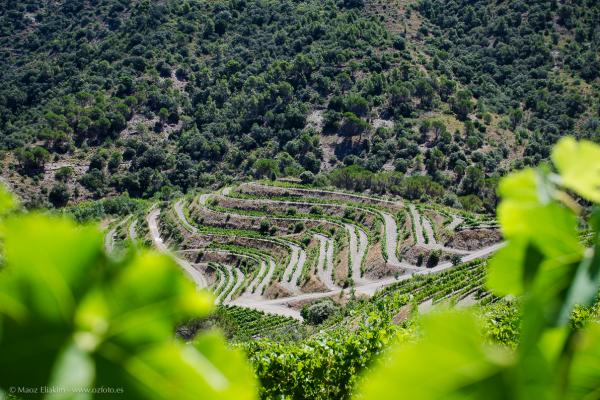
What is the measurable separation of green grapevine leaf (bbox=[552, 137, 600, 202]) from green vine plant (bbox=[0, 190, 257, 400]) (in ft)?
1.15

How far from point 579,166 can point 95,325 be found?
46cm

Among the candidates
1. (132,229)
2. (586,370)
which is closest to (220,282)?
(132,229)

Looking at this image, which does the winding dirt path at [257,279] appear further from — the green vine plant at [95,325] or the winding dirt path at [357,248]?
the green vine plant at [95,325]

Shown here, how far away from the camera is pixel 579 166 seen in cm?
51

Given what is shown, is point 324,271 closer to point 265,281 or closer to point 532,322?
point 265,281

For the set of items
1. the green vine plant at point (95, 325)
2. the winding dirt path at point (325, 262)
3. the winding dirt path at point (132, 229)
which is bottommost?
the winding dirt path at point (132, 229)

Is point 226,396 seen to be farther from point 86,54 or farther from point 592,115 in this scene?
point 86,54

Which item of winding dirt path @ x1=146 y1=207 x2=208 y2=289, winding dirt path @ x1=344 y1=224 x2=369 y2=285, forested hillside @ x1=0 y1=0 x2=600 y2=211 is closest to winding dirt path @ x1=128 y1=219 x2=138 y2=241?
winding dirt path @ x1=146 y1=207 x2=208 y2=289

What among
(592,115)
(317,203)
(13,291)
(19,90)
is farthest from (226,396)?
(19,90)

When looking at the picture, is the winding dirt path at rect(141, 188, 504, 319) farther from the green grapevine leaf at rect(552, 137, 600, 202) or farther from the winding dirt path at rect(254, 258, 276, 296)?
the green grapevine leaf at rect(552, 137, 600, 202)

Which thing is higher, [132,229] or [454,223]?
[454,223]

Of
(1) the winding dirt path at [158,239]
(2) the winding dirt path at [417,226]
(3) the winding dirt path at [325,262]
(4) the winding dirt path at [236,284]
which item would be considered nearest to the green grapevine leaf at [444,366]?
(3) the winding dirt path at [325,262]

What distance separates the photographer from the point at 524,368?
448 millimetres

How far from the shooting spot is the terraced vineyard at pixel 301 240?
1636 inches
